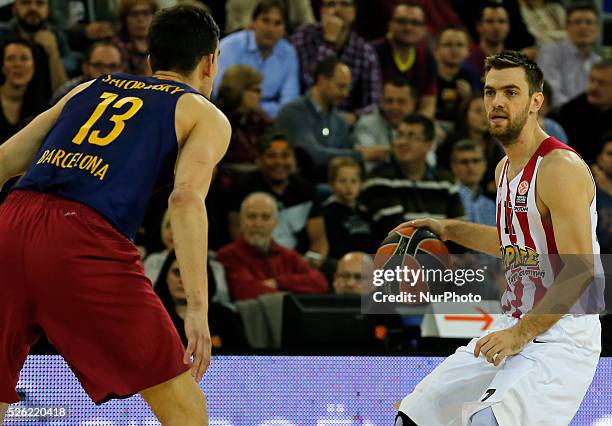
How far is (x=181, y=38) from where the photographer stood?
13.0ft

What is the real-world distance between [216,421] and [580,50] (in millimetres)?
6341

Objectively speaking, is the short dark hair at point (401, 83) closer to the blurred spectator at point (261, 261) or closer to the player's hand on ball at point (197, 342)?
the blurred spectator at point (261, 261)

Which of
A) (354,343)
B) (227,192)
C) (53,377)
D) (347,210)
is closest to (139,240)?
(227,192)

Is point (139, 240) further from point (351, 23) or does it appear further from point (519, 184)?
point (519, 184)

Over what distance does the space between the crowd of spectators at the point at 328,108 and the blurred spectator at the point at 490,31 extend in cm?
2

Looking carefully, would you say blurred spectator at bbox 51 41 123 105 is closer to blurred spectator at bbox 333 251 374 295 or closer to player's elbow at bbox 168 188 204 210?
blurred spectator at bbox 333 251 374 295

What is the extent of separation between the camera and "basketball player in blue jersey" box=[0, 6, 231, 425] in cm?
357

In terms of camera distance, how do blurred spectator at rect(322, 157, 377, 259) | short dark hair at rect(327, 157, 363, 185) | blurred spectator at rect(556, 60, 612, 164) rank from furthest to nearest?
blurred spectator at rect(556, 60, 612, 164) < short dark hair at rect(327, 157, 363, 185) < blurred spectator at rect(322, 157, 377, 259)

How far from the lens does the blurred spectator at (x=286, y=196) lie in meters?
8.22

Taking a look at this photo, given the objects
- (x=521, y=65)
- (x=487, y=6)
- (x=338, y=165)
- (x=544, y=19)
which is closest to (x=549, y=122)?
(x=487, y=6)

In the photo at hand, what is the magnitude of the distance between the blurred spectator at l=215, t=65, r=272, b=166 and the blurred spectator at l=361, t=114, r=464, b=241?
3.35 ft

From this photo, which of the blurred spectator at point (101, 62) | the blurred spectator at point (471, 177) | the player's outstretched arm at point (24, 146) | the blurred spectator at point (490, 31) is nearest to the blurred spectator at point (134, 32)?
the blurred spectator at point (101, 62)

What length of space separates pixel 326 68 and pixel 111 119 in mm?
5229


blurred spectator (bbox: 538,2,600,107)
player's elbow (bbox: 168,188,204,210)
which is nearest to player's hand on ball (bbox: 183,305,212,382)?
player's elbow (bbox: 168,188,204,210)
